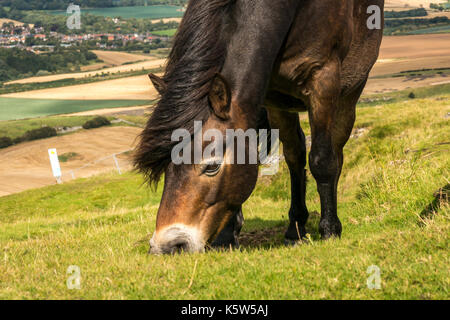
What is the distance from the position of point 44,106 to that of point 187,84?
147651 mm

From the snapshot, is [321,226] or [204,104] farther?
[321,226]

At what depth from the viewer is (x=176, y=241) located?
529cm

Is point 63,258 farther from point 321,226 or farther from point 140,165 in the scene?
point 321,226

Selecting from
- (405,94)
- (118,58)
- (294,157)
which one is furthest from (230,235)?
(118,58)

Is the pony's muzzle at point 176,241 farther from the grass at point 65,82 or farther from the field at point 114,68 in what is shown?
the field at point 114,68

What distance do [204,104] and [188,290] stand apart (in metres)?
2.04

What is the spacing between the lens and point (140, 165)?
5.41m

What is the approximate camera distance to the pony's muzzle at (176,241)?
527cm

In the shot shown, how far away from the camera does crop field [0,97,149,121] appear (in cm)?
13688

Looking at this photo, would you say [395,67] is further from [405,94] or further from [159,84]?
[159,84]

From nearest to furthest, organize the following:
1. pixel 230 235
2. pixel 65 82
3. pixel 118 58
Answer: pixel 230 235
pixel 65 82
pixel 118 58

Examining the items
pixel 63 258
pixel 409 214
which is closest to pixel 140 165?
pixel 63 258

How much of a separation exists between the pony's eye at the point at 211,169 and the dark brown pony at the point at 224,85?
11mm

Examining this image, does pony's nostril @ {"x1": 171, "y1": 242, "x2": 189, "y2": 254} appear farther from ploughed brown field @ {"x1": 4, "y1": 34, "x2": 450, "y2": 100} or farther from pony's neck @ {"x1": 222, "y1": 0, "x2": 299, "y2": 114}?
ploughed brown field @ {"x1": 4, "y1": 34, "x2": 450, "y2": 100}
